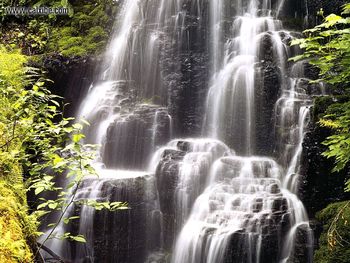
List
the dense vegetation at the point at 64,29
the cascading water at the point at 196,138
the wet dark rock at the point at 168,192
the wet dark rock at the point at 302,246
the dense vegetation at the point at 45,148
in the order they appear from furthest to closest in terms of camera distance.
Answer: the dense vegetation at the point at 64,29, the wet dark rock at the point at 168,192, the cascading water at the point at 196,138, the wet dark rock at the point at 302,246, the dense vegetation at the point at 45,148

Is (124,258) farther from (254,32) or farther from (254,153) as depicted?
(254,32)

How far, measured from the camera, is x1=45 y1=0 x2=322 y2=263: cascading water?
838 cm

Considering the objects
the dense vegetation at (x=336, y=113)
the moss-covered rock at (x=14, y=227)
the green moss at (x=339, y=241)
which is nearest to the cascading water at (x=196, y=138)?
the dense vegetation at (x=336, y=113)

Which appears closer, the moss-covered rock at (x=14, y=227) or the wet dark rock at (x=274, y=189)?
the moss-covered rock at (x=14, y=227)

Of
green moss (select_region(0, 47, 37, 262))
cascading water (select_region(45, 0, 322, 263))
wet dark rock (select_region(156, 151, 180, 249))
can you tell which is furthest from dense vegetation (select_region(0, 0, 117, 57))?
green moss (select_region(0, 47, 37, 262))

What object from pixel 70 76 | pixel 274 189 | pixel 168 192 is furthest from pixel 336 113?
pixel 70 76

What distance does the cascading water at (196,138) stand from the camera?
8.38 m

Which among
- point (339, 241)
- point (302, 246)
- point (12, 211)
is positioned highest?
point (12, 211)

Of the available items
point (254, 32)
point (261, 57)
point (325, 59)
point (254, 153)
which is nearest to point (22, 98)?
point (325, 59)

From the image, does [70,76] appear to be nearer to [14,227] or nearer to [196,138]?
[196,138]

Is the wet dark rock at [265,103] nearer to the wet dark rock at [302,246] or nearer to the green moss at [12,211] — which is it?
the wet dark rock at [302,246]

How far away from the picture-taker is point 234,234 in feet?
26.0

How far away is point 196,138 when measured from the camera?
41.4 ft

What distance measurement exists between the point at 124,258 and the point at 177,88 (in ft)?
22.2
